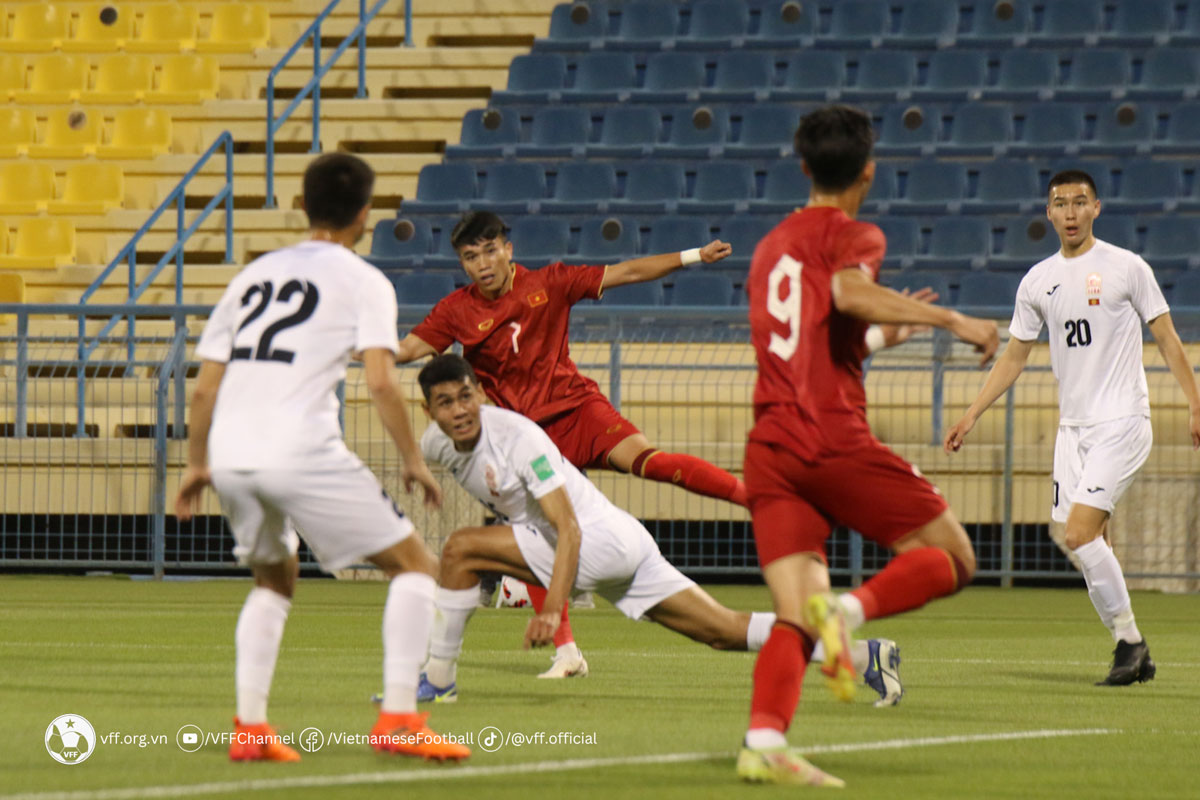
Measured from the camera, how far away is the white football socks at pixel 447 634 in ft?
21.8

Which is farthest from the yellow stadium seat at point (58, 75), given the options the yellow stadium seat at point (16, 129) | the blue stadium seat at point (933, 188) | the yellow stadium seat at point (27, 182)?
the blue stadium seat at point (933, 188)

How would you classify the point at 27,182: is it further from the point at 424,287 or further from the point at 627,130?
the point at 627,130

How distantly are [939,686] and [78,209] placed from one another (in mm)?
13801

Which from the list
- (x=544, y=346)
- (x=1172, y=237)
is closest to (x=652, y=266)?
(x=544, y=346)

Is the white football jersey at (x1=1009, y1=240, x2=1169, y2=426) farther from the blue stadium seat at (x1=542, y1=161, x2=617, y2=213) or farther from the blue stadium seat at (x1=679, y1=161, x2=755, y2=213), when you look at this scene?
the blue stadium seat at (x1=542, y1=161, x2=617, y2=213)

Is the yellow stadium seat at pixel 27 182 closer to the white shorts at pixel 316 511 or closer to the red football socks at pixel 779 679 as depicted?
the white shorts at pixel 316 511

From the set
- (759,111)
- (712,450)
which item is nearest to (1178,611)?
(712,450)

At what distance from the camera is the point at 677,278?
1647 cm

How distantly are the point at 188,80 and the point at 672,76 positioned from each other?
5567mm

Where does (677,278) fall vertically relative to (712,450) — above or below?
above

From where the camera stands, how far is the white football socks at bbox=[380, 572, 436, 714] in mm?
5016

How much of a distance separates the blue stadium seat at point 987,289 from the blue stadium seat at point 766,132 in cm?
264

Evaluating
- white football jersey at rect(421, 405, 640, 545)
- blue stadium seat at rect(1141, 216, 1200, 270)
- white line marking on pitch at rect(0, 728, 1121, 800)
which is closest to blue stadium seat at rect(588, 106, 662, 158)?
blue stadium seat at rect(1141, 216, 1200, 270)

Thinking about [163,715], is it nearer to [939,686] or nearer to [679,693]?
[679,693]
